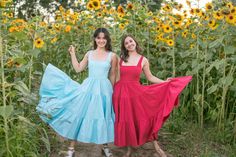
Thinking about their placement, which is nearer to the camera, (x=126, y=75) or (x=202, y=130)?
(x=126, y=75)

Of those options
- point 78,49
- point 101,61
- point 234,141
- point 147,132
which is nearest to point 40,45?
point 101,61

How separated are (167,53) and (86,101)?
1507 mm

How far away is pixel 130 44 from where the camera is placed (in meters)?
4.03

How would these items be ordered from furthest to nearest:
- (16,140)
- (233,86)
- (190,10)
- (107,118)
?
(190,10), (233,86), (107,118), (16,140)

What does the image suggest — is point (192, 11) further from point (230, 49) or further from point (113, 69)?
point (113, 69)

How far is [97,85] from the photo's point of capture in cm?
395

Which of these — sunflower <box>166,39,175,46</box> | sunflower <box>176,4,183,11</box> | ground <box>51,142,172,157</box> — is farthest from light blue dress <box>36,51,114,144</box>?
sunflower <box>176,4,183,11</box>

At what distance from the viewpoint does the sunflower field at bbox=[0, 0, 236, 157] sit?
155 inches

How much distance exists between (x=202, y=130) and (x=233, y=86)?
24.6 inches

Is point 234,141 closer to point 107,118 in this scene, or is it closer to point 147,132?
point 147,132

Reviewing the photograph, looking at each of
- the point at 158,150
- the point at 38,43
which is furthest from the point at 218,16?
the point at 38,43

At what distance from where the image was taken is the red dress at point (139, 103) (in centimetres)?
394

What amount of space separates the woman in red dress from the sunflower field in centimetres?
62

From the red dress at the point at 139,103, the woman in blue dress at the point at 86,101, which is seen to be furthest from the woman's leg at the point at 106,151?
the red dress at the point at 139,103
